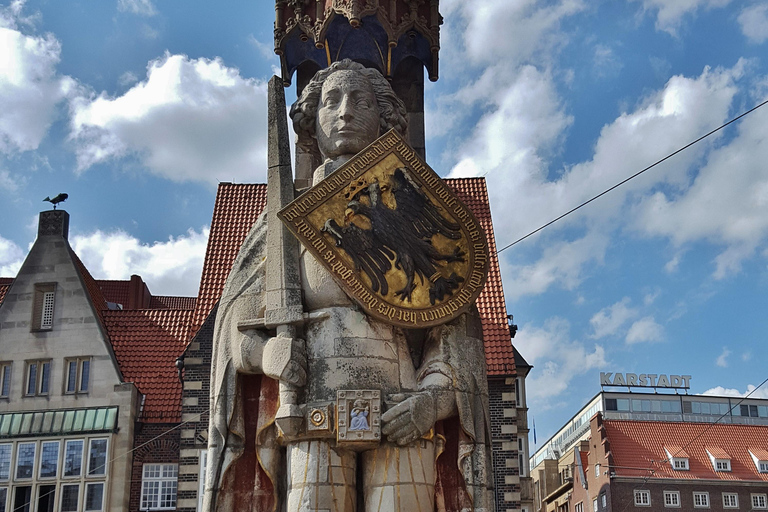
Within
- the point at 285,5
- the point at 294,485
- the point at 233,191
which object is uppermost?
the point at 233,191

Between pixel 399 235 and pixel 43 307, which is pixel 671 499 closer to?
pixel 43 307

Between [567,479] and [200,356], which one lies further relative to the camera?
[567,479]

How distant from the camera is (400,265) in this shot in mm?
7480

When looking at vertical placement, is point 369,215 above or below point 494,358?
below

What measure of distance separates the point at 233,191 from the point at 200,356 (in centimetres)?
472

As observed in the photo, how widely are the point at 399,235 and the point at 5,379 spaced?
56.3ft

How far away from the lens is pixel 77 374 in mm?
22172

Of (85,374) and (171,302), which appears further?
(171,302)

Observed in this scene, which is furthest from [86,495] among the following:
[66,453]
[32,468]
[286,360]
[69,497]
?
[286,360]

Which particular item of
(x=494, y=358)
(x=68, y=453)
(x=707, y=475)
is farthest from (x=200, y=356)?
Result: (x=707, y=475)

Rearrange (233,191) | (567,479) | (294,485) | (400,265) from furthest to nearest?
1. (567,479)
2. (233,191)
3. (400,265)
4. (294,485)

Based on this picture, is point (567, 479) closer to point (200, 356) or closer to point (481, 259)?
point (200, 356)

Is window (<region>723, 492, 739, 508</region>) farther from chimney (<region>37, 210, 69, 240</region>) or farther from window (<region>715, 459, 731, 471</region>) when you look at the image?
chimney (<region>37, 210, 69, 240</region>)

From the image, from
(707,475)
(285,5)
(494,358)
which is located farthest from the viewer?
(707,475)
